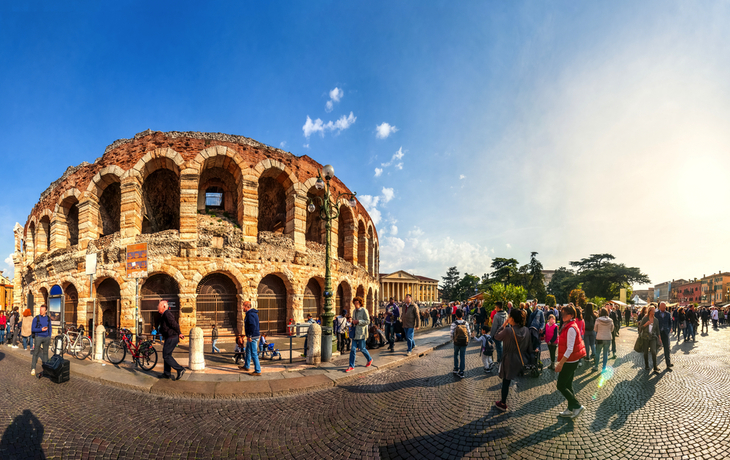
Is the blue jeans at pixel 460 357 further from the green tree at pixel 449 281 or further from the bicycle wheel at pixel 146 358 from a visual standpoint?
the green tree at pixel 449 281

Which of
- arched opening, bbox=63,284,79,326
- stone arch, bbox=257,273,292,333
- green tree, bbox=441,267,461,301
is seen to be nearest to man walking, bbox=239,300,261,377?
stone arch, bbox=257,273,292,333

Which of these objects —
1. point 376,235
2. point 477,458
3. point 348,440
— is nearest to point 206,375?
point 348,440

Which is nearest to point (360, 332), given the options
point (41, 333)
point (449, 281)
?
point (41, 333)

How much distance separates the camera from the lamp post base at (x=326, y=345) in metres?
8.46

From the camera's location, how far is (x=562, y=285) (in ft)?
192

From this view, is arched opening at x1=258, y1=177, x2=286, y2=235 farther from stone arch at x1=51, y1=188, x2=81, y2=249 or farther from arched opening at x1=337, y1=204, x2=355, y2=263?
stone arch at x1=51, y1=188, x2=81, y2=249

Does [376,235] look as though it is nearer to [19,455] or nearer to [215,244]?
[215,244]

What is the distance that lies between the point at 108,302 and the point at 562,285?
224ft

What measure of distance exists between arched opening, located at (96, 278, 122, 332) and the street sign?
22.1ft

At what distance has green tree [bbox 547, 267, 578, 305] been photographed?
54281 mm

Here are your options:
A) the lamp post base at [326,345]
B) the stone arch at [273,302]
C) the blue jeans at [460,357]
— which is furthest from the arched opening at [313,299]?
the blue jeans at [460,357]

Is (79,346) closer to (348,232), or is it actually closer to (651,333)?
(348,232)

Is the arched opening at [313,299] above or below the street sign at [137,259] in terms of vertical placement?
below

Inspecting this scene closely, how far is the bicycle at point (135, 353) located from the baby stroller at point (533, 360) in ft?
30.3
